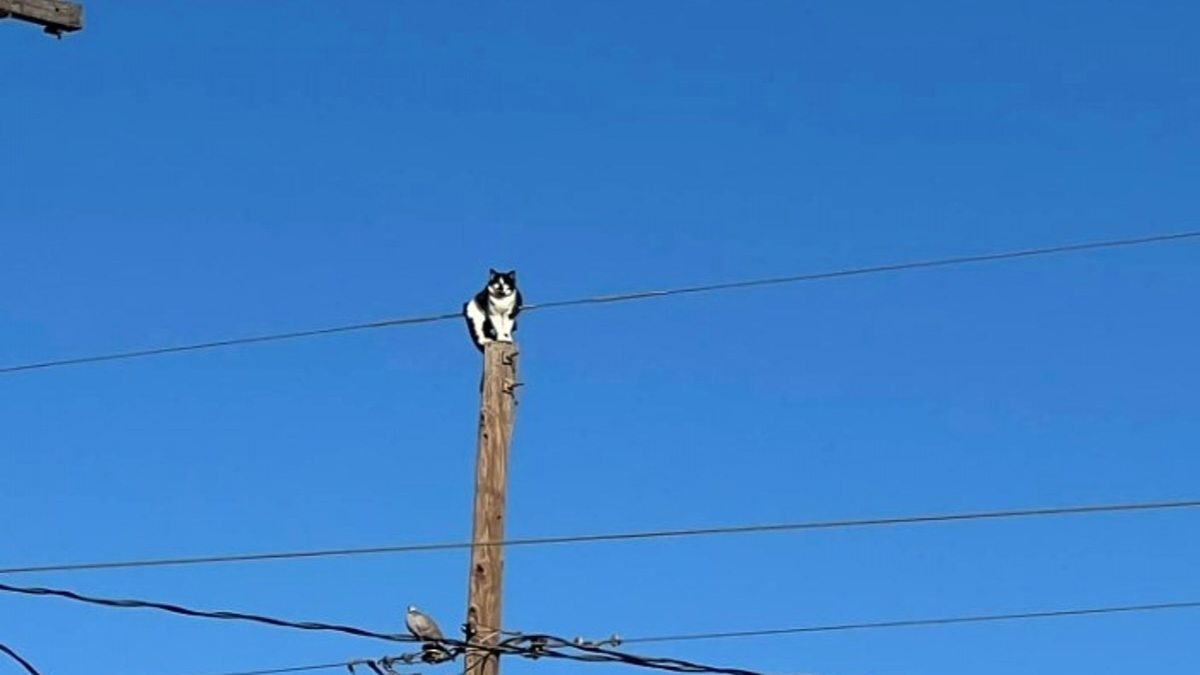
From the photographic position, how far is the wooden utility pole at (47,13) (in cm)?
1213

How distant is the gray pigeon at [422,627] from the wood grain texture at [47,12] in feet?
13.0

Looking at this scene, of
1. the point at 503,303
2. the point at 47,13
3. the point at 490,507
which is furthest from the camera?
the point at 503,303

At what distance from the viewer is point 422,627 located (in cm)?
1363

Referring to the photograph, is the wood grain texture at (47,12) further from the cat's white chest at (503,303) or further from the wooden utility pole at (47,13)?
the cat's white chest at (503,303)

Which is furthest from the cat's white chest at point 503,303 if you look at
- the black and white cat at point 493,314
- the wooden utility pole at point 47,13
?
the wooden utility pole at point 47,13

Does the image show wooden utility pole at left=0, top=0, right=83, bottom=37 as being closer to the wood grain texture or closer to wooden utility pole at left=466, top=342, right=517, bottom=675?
the wood grain texture

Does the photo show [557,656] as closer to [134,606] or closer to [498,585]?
[498,585]

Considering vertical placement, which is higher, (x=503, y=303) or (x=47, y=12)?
(x=503, y=303)

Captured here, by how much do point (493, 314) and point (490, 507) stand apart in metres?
1.75

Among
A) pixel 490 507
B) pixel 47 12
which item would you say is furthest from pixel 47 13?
pixel 490 507

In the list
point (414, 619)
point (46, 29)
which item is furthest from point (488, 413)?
point (46, 29)

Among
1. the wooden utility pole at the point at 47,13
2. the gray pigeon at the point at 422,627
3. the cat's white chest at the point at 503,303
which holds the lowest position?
the gray pigeon at the point at 422,627

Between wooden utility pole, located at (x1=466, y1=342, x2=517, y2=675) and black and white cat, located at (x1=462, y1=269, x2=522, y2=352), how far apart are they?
1.88ft

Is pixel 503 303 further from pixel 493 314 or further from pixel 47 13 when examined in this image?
pixel 47 13
